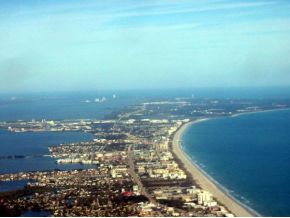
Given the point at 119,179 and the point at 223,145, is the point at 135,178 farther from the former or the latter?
the point at 223,145

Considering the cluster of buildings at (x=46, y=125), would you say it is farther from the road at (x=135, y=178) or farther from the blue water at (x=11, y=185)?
the blue water at (x=11, y=185)

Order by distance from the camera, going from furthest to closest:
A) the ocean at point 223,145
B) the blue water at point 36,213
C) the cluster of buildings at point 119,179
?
the ocean at point 223,145 → the cluster of buildings at point 119,179 → the blue water at point 36,213

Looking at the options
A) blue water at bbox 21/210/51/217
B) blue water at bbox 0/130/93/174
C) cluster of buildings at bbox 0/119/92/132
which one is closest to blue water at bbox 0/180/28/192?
blue water at bbox 0/130/93/174

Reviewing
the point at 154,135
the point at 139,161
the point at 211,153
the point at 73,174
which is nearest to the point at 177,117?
the point at 154,135

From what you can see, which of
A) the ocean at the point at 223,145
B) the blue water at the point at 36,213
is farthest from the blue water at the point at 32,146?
the blue water at the point at 36,213

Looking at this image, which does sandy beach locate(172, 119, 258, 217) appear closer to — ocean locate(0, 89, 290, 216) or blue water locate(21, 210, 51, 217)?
ocean locate(0, 89, 290, 216)

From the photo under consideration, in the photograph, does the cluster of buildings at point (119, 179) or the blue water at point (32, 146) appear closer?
the cluster of buildings at point (119, 179)

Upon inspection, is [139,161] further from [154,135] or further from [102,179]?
[154,135]
